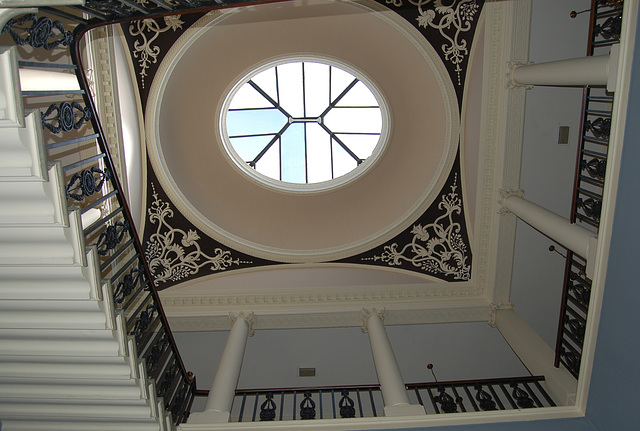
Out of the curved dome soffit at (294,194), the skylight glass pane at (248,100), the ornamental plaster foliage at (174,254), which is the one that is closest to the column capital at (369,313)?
the curved dome soffit at (294,194)

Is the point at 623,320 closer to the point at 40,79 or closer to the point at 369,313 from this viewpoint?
the point at 369,313

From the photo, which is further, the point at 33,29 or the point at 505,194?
the point at 505,194

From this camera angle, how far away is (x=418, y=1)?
6492 millimetres

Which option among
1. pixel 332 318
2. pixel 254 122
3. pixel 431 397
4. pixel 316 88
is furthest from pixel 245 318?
pixel 316 88

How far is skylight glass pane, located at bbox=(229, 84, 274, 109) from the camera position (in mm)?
8984

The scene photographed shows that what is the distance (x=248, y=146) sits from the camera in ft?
29.8

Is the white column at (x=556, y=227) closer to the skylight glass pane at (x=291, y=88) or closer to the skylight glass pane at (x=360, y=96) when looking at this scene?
the skylight glass pane at (x=360, y=96)

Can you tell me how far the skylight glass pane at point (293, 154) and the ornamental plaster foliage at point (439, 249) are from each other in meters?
2.58

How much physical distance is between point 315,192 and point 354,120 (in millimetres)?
1940

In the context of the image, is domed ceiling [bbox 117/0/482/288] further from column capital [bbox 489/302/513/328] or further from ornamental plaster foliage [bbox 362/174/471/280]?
column capital [bbox 489/302/513/328]

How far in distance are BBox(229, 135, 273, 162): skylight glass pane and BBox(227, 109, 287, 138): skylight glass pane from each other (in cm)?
12

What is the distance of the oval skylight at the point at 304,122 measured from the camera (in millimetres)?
8984

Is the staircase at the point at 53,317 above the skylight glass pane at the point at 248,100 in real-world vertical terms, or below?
below

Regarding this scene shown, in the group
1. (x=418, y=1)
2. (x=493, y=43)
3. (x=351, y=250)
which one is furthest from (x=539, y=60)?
(x=351, y=250)
